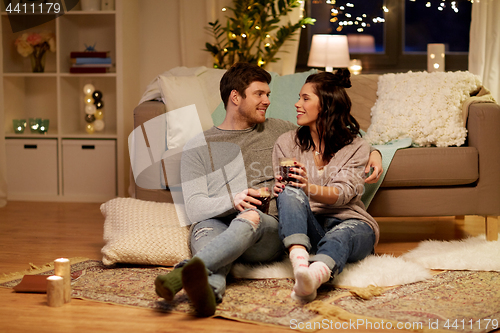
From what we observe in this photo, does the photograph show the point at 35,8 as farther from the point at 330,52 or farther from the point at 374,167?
the point at 374,167

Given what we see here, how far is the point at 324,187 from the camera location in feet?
5.78

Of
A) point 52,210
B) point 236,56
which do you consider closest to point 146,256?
point 52,210

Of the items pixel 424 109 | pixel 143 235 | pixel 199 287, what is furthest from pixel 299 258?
pixel 424 109

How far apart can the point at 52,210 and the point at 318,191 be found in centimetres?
221

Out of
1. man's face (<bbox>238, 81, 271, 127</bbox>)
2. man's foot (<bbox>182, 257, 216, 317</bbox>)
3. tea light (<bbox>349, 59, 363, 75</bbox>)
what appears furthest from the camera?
tea light (<bbox>349, 59, 363, 75</bbox>)

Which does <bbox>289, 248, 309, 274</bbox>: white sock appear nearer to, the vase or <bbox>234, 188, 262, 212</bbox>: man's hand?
<bbox>234, 188, 262, 212</bbox>: man's hand

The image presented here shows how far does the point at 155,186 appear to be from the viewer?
2441 mm

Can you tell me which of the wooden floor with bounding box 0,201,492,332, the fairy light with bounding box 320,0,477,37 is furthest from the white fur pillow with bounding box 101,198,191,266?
the fairy light with bounding box 320,0,477,37

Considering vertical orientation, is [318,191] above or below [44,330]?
above

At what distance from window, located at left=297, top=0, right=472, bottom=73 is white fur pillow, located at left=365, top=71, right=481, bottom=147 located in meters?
1.68

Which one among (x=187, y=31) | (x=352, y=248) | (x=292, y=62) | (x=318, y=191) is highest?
(x=187, y=31)

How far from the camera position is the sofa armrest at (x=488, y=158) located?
2307 mm

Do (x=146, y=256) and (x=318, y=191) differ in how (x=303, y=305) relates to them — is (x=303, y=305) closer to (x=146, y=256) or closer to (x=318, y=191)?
(x=318, y=191)

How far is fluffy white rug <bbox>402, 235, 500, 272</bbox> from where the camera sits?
1.95m
